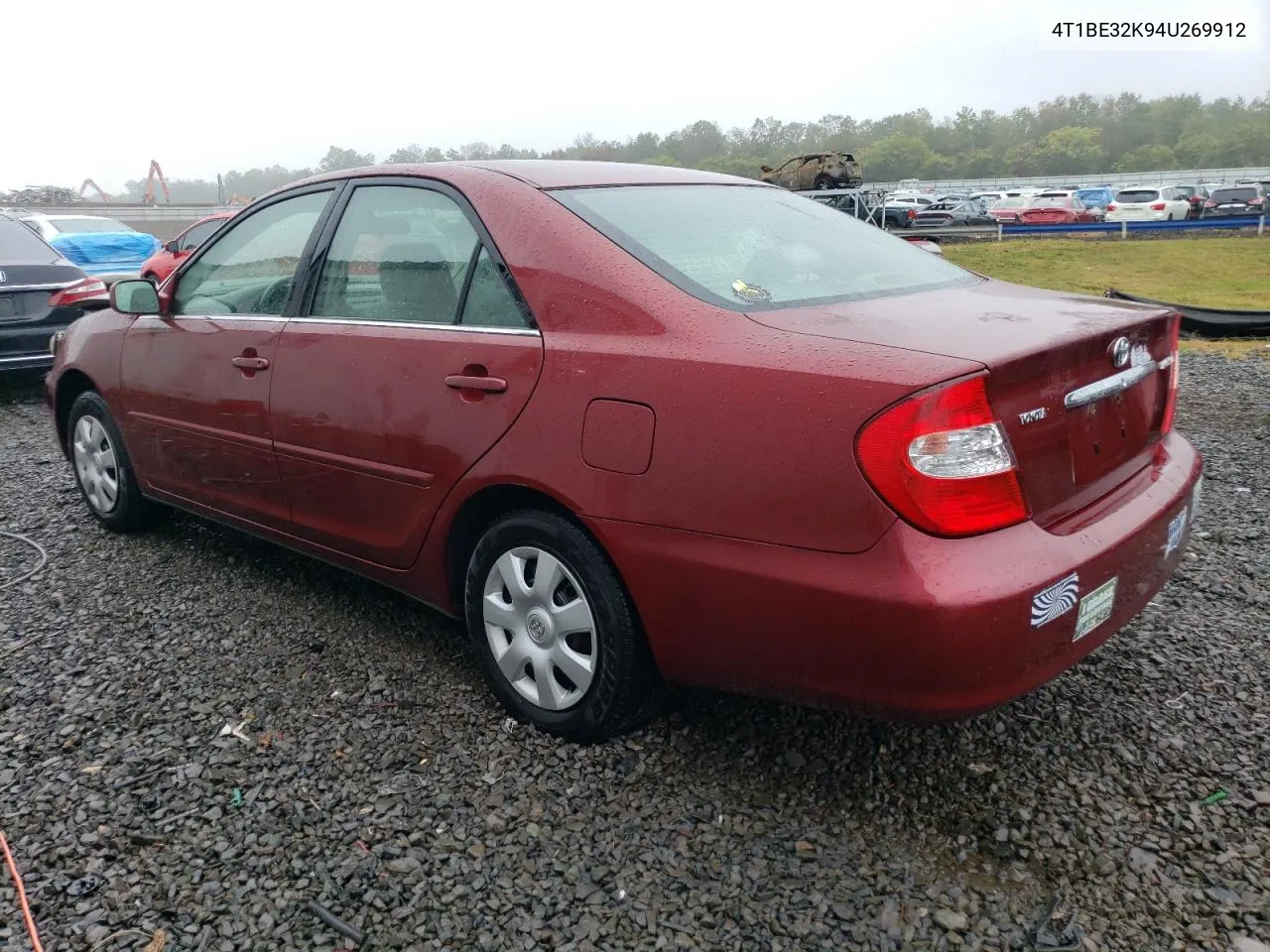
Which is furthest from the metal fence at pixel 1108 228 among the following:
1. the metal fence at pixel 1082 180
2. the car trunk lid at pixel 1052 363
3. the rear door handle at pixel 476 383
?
the metal fence at pixel 1082 180

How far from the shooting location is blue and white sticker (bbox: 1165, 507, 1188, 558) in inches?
101

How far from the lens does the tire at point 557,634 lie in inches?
100.0

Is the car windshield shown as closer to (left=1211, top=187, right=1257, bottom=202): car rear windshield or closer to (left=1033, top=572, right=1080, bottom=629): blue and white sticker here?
(left=1033, top=572, right=1080, bottom=629): blue and white sticker

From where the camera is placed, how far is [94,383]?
14.5ft

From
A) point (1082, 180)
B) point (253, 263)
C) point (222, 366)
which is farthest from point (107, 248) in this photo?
point (1082, 180)

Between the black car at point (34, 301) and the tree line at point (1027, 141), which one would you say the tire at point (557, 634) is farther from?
the tree line at point (1027, 141)

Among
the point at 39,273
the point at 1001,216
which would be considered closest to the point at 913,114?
the point at 1001,216

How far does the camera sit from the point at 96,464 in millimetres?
4590

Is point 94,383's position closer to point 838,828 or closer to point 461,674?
point 461,674

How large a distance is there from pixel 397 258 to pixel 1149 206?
3402cm

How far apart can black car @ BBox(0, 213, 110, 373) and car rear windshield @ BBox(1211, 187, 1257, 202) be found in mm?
33560

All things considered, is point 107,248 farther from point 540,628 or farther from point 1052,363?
point 1052,363

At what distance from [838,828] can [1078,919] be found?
542 mm

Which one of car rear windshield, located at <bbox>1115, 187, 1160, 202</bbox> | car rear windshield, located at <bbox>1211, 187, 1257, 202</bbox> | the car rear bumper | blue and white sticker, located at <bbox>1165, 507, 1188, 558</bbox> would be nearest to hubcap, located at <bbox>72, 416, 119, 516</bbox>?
the car rear bumper
